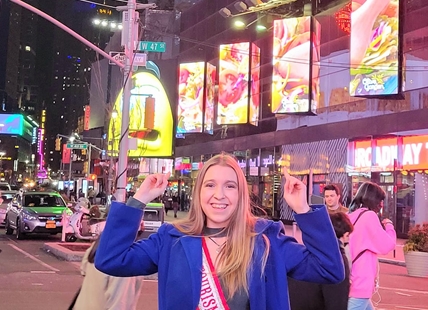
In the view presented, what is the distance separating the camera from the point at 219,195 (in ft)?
9.21

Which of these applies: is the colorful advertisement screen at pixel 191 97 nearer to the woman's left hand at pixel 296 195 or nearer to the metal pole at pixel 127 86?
the metal pole at pixel 127 86

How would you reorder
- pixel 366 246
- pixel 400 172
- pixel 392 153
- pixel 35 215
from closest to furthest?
pixel 366 246 → pixel 35 215 → pixel 400 172 → pixel 392 153

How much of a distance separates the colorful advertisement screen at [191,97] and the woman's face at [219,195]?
41.9 metres

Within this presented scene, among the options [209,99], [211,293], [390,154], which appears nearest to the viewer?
[211,293]

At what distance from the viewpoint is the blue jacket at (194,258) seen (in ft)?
8.63

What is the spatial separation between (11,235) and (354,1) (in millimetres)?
19701

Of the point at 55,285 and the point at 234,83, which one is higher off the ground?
the point at 234,83

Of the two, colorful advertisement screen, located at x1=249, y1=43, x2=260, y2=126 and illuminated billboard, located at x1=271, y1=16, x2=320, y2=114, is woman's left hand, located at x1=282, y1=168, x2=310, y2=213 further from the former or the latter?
colorful advertisement screen, located at x1=249, y1=43, x2=260, y2=126

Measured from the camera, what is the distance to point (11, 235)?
25.0 metres

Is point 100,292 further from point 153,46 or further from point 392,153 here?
point 392,153

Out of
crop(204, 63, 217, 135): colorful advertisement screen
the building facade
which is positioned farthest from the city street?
crop(204, 63, 217, 135): colorful advertisement screen

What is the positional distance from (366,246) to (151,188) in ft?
10.2

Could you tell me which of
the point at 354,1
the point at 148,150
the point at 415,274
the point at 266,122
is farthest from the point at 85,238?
the point at 148,150

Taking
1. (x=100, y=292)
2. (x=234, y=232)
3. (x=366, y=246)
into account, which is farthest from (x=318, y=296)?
(x=234, y=232)
